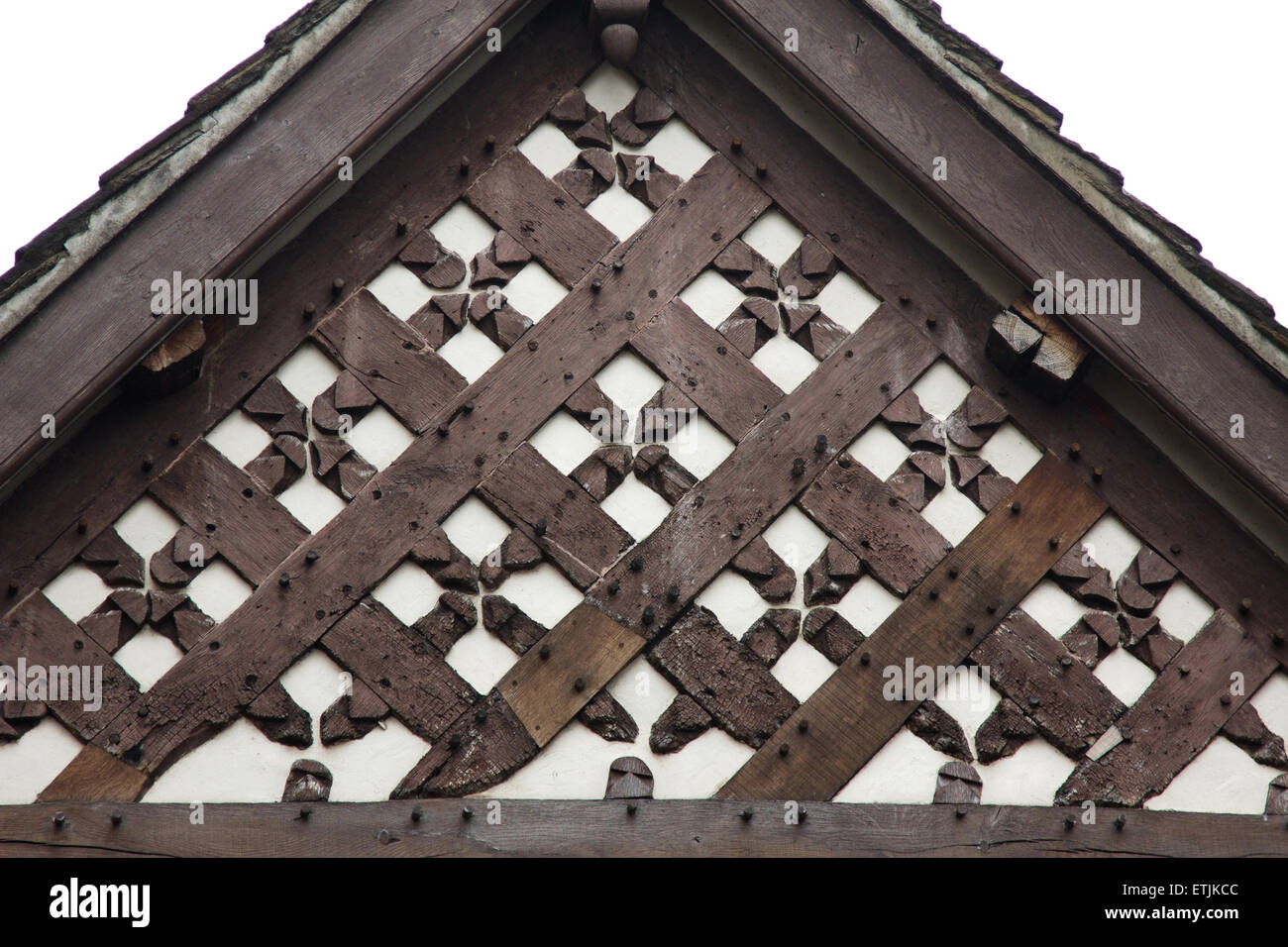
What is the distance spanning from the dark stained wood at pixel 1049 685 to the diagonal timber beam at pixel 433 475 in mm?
1456

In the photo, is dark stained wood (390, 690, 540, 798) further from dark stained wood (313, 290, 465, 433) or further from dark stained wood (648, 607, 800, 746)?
dark stained wood (313, 290, 465, 433)

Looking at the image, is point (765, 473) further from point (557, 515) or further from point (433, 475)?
point (433, 475)

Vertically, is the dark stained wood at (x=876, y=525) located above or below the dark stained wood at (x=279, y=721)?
above

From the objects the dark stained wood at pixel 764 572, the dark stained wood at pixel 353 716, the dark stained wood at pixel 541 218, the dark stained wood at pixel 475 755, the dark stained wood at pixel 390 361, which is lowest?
the dark stained wood at pixel 475 755

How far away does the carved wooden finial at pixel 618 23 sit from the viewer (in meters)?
4.53

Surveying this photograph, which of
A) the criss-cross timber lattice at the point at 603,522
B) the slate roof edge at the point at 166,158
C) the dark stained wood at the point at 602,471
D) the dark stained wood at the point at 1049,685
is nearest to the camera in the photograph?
the slate roof edge at the point at 166,158

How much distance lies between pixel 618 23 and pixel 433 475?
1567mm

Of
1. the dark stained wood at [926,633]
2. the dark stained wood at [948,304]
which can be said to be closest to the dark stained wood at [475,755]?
the dark stained wood at [926,633]

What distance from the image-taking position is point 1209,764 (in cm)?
418

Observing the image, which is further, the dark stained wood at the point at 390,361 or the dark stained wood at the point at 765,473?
the dark stained wood at the point at 390,361

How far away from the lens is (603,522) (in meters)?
4.25

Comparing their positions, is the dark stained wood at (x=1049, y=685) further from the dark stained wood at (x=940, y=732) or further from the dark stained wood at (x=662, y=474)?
the dark stained wood at (x=662, y=474)

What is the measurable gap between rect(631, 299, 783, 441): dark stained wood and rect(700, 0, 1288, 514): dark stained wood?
2.50 ft

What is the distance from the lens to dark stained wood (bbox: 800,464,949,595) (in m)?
4.27
